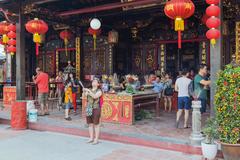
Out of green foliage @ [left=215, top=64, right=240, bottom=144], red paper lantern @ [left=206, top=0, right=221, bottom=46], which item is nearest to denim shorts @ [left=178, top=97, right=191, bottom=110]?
green foliage @ [left=215, top=64, right=240, bottom=144]

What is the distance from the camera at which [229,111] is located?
4664 mm

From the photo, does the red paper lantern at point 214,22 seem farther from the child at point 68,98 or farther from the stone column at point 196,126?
the child at point 68,98

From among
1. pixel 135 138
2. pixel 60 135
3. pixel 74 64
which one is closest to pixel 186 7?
pixel 135 138

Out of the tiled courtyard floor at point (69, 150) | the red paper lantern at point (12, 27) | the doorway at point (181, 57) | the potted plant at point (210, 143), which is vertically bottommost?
the tiled courtyard floor at point (69, 150)

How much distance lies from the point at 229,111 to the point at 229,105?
0.10m

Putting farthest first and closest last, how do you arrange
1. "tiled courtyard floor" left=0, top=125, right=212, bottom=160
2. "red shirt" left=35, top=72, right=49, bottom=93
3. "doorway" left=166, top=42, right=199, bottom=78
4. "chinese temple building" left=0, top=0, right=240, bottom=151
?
"doorway" left=166, top=42, right=199, bottom=78 < "red shirt" left=35, top=72, right=49, bottom=93 < "chinese temple building" left=0, top=0, right=240, bottom=151 < "tiled courtyard floor" left=0, top=125, right=212, bottom=160

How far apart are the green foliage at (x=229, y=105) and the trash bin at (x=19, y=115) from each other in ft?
17.0

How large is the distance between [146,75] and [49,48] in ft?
18.4

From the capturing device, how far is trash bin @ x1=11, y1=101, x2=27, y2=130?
7.75m

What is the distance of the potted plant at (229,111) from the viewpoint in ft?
15.1

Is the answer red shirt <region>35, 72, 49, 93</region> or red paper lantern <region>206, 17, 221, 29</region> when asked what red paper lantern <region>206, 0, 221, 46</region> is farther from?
red shirt <region>35, 72, 49, 93</region>

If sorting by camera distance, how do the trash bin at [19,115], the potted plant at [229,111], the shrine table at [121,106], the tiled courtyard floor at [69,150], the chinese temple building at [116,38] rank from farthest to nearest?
the chinese temple building at [116,38]
the trash bin at [19,115]
the shrine table at [121,106]
the tiled courtyard floor at [69,150]
the potted plant at [229,111]

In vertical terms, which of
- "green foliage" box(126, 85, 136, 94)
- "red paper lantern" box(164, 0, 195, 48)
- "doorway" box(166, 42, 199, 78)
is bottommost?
"green foliage" box(126, 85, 136, 94)

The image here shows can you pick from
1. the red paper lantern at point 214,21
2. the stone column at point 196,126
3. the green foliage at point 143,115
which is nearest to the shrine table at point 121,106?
the green foliage at point 143,115
